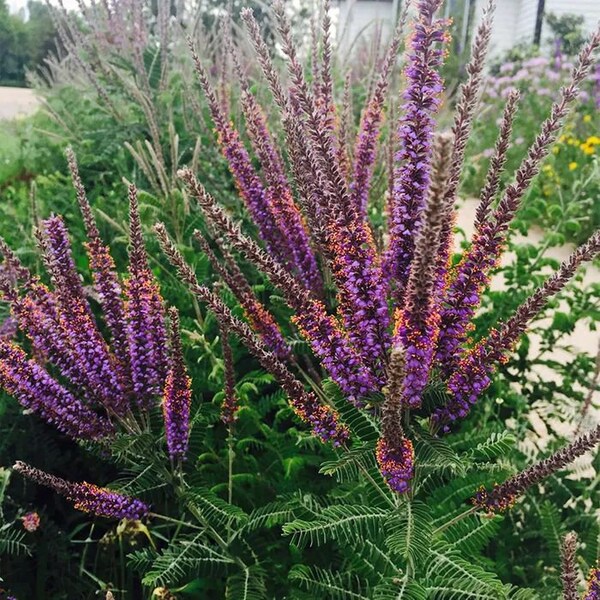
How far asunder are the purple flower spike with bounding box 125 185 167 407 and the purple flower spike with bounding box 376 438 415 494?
0.60 m

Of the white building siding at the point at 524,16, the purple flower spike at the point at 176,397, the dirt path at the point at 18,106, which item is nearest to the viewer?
the purple flower spike at the point at 176,397

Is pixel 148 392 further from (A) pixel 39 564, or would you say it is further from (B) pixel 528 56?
(B) pixel 528 56

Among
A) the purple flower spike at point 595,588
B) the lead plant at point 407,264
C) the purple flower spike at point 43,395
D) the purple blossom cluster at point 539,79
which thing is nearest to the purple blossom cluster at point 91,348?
the purple flower spike at point 43,395

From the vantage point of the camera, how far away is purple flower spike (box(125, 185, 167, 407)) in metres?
1.45

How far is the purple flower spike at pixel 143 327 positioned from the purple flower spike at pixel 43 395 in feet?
0.46

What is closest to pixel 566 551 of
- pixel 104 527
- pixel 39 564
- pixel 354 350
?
pixel 354 350

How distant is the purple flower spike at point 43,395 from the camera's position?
1.44 m

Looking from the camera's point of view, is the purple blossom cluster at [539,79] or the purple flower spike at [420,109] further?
the purple blossom cluster at [539,79]

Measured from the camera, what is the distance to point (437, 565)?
1.33 m

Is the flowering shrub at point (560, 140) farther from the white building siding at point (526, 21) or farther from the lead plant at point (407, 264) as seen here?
the white building siding at point (526, 21)

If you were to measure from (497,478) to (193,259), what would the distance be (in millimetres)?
1472

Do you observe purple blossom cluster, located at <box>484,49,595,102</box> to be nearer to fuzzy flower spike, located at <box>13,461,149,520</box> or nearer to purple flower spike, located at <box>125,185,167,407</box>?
purple flower spike, located at <box>125,185,167,407</box>

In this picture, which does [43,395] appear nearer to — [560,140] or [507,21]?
[560,140]

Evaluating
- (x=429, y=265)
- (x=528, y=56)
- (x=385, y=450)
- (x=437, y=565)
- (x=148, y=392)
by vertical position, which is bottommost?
(x=528, y=56)
